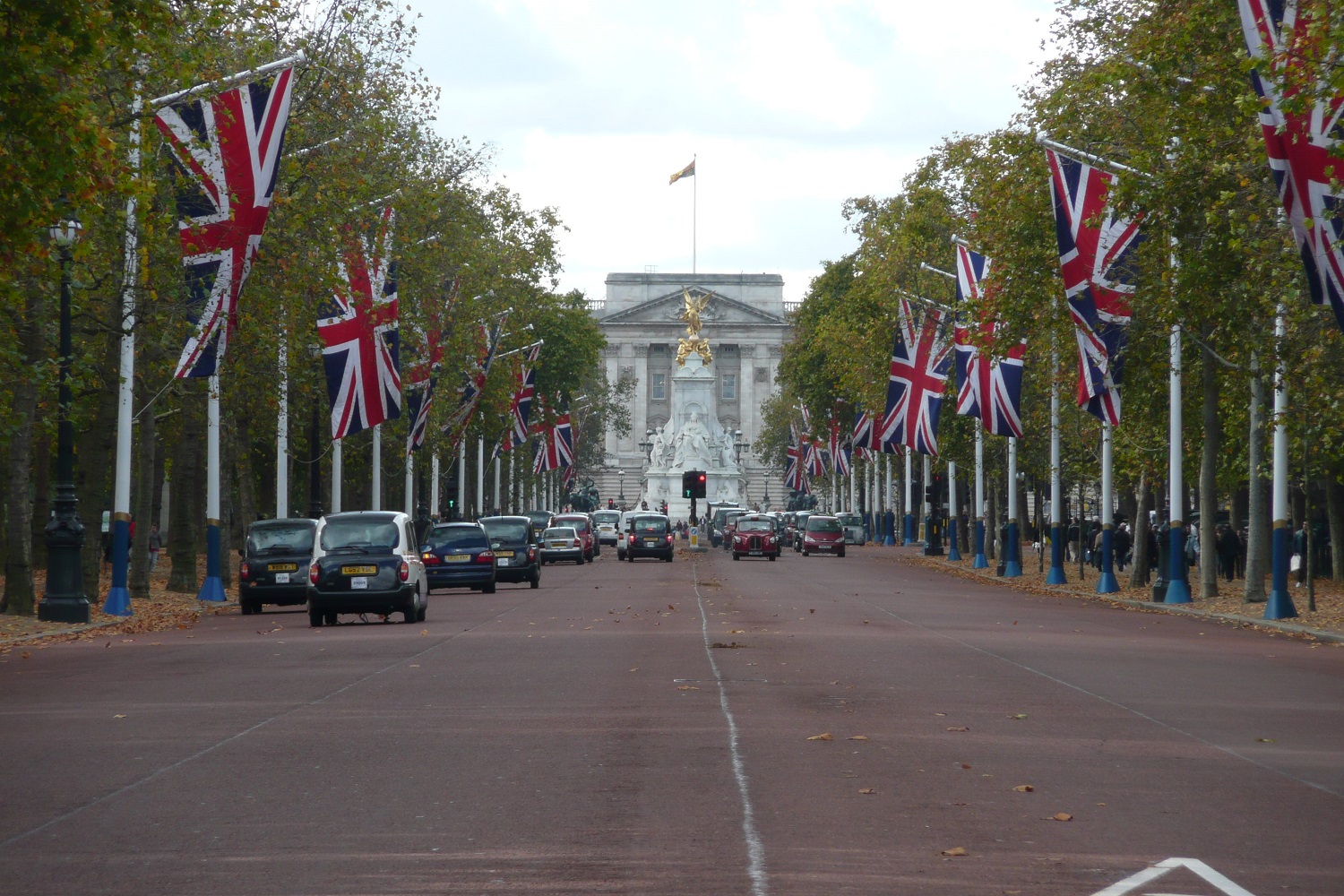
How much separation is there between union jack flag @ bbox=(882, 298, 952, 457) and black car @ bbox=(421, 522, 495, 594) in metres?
13.6

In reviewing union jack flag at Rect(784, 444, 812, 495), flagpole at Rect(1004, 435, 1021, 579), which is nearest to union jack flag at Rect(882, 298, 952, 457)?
flagpole at Rect(1004, 435, 1021, 579)

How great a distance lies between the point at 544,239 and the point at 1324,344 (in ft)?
185

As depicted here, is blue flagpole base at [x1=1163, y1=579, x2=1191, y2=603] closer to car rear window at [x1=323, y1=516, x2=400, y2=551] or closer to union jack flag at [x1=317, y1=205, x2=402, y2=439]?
union jack flag at [x1=317, y1=205, x2=402, y2=439]

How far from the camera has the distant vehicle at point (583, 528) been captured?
67.8 metres

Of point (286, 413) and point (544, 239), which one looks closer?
point (286, 413)

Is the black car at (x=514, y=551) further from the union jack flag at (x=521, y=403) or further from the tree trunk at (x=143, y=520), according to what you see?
the union jack flag at (x=521, y=403)

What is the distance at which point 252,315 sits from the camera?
3375 cm

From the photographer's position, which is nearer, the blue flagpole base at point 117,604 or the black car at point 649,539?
the blue flagpole base at point 117,604

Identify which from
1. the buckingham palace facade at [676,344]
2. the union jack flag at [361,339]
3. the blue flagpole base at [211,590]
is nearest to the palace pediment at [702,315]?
the buckingham palace facade at [676,344]

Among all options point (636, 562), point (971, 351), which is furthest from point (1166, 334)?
point (636, 562)

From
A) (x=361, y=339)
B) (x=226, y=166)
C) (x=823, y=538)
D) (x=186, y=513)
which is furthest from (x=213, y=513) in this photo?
(x=823, y=538)

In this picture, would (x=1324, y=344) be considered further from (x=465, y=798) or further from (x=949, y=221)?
(x=949, y=221)

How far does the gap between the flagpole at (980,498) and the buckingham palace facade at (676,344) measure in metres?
112

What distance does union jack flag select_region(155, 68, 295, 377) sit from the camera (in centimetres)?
2570
